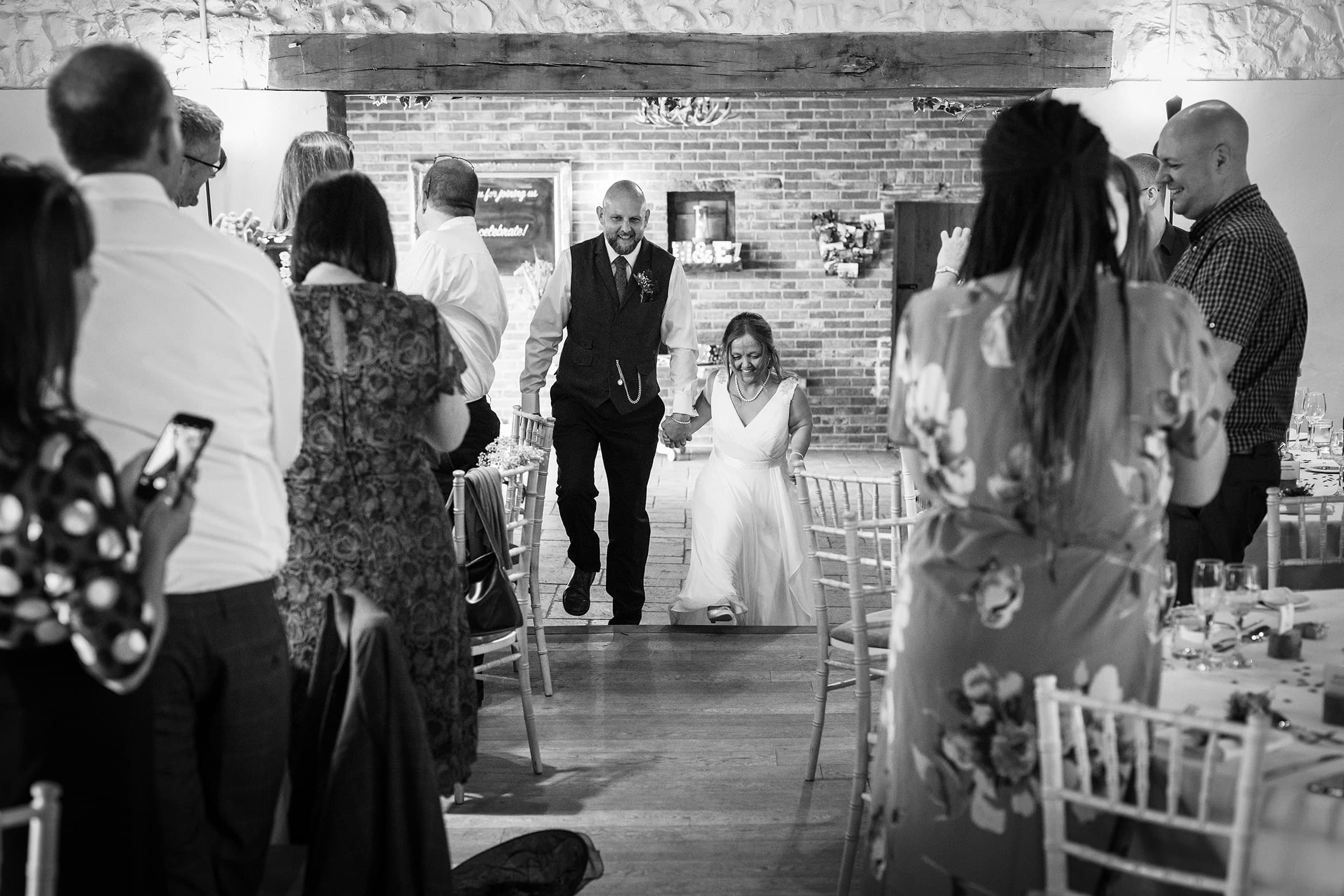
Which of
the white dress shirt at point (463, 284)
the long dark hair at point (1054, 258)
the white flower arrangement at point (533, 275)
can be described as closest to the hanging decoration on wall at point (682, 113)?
the white flower arrangement at point (533, 275)

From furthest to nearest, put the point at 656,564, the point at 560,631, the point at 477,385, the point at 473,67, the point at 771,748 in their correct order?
the point at 656,564 → the point at 473,67 → the point at 560,631 → the point at 477,385 → the point at 771,748

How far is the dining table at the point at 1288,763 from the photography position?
1.51 meters

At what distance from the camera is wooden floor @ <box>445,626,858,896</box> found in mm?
2922

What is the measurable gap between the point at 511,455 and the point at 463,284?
555 millimetres

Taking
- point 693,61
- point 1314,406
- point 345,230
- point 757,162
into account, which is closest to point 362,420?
point 345,230

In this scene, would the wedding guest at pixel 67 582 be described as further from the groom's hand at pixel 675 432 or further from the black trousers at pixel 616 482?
the black trousers at pixel 616 482

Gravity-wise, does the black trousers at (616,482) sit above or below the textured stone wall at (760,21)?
below

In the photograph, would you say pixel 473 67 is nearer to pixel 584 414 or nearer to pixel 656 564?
pixel 584 414

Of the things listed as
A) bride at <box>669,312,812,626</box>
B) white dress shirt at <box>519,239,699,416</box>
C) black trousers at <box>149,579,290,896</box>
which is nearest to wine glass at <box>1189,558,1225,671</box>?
black trousers at <box>149,579,290,896</box>

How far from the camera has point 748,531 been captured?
15.3 feet

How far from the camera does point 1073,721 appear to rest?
1549mm

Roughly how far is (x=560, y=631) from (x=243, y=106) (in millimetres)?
2749

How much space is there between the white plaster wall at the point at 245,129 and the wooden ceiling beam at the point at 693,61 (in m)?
0.19

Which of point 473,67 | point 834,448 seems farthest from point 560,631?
point 834,448
